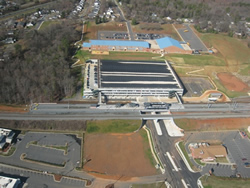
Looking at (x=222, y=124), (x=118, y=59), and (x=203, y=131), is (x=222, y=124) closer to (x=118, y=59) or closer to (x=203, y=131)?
(x=203, y=131)

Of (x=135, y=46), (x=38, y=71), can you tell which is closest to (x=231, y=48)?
(x=135, y=46)

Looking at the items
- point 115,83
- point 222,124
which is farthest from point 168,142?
point 115,83

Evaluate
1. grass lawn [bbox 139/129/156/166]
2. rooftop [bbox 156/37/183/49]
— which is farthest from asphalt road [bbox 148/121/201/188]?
rooftop [bbox 156/37/183/49]

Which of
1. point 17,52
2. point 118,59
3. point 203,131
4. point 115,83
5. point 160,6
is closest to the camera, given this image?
point 203,131

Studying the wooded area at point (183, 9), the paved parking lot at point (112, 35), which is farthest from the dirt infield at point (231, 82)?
the wooded area at point (183, 9)

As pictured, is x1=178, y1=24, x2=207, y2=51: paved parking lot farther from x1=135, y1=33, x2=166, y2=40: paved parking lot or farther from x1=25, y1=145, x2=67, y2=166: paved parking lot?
x1=25, y1=145, x2=67, y2=166: paved parking lot

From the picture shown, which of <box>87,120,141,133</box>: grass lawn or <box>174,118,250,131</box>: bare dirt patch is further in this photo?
<box>174,118,250,131</box>: bare dirt patch

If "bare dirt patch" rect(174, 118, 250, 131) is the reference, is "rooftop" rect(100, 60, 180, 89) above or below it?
above
